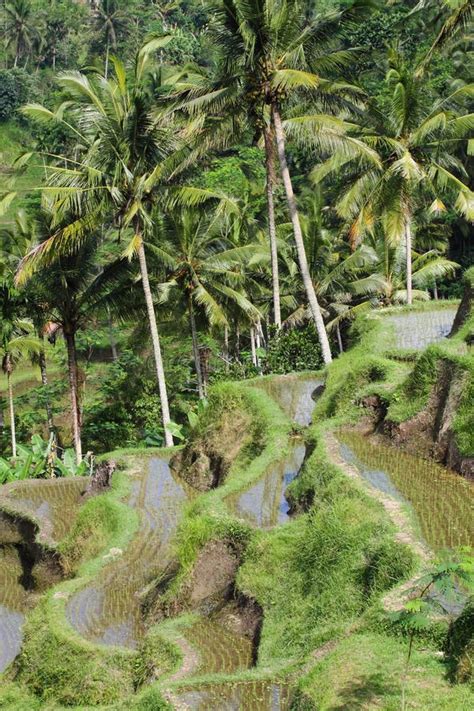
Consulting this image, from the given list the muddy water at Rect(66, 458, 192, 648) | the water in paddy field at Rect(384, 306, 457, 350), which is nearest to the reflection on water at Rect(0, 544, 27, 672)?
the muddy water at Rect(66, 458, 192, 648)

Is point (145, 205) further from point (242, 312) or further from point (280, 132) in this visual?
point (242, 312)

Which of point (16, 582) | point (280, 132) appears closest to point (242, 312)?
point (280, 132)

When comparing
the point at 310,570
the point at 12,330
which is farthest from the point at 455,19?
the point at 12,330

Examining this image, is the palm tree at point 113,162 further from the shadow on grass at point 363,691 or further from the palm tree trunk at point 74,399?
the shadow on grass at point 363,691

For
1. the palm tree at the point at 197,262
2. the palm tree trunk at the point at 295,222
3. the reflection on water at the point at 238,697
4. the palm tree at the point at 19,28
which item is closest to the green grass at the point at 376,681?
the reflection on water at the point at 238,697

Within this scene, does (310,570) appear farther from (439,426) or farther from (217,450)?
(217,450)
